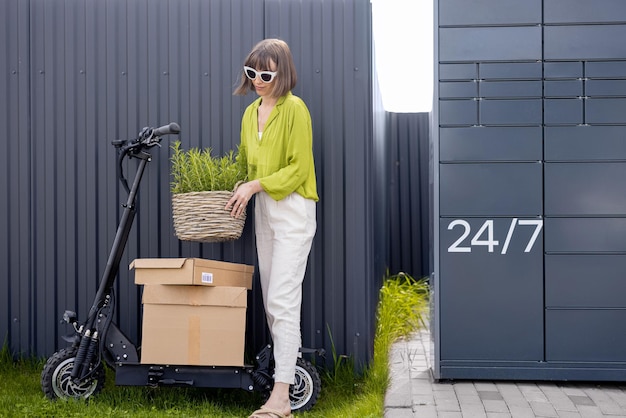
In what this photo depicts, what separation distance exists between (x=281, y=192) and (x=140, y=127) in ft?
3.88

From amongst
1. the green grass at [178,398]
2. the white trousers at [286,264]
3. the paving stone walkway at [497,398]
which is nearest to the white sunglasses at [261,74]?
the white trousers at [286,264]

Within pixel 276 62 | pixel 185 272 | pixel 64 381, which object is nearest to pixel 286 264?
pixel 185 272

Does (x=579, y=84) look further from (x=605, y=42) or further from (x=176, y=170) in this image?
(x=176, y=170)

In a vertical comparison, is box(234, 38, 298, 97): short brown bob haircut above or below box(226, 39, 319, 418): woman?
above

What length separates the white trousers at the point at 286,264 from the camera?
3658mm

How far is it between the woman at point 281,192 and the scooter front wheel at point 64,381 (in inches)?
35.5

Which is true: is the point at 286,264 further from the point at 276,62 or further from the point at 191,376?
the point at 276,62

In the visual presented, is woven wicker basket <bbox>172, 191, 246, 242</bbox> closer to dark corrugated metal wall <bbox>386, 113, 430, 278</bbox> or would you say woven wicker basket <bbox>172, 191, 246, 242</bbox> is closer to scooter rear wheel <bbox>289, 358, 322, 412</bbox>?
scooter rear wheel <bbox>289, 358, 322, 412</bbox>

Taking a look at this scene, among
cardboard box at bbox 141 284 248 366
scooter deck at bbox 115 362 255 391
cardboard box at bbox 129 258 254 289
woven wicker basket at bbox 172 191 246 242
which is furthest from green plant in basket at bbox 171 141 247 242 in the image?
scooter deck at bbox 115 362 255 391

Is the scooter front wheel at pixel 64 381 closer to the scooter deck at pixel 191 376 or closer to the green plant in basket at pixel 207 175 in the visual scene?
the scooter deck at pixel 191 376

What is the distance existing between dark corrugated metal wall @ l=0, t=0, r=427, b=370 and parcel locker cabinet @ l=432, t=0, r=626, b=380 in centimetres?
47

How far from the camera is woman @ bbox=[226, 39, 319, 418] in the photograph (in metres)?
3.66

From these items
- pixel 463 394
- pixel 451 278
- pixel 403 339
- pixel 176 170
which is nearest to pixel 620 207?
pixel 451 278

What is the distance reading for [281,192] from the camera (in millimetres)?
3672
